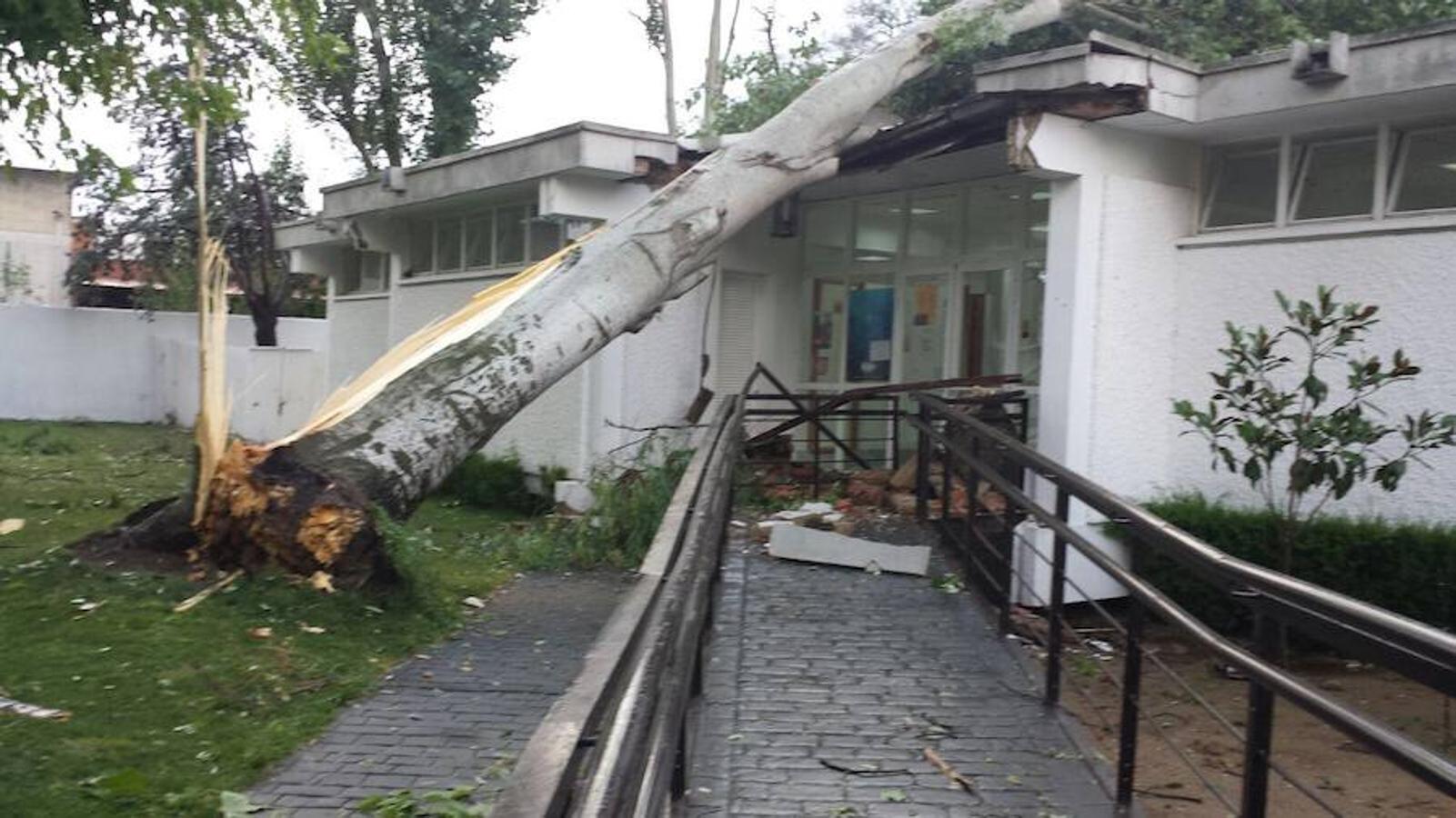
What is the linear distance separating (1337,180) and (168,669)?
860cm

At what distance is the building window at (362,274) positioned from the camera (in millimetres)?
18422

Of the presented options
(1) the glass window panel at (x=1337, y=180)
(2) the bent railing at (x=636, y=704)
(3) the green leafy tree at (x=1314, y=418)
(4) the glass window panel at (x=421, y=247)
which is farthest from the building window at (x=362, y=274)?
(2) the bent railing at (x=636, y=704)

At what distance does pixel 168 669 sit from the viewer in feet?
20.1

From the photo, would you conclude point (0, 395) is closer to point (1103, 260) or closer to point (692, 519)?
point (1103, 260)

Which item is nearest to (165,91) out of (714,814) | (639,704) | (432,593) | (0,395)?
(432,593)

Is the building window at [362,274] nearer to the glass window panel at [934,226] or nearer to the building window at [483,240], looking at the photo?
the building window at [483,240]

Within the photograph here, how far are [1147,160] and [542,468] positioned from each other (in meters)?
6.68

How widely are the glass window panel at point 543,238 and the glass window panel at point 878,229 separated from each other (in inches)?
129

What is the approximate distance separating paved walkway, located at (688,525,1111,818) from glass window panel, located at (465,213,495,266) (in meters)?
8.26

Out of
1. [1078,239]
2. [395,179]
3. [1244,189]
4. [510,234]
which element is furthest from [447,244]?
[1244,189]

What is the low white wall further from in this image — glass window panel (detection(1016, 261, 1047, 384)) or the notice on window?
glass window panel (detection(1016, 261, 1047, 384))

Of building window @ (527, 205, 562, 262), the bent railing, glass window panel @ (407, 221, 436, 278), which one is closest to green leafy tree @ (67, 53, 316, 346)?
glass window panel @ (407, 221, 436, 278)

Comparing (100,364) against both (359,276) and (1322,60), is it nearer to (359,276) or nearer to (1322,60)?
(359,276)

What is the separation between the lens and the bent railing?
192cm
